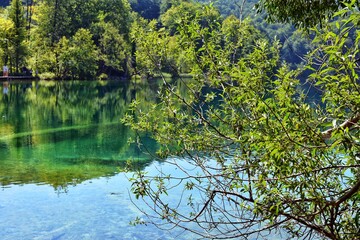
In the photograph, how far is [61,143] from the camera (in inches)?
838

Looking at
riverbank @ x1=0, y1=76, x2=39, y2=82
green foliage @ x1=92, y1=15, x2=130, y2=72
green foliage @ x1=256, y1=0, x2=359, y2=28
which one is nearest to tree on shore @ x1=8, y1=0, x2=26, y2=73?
riverbank @ x1=0, y1=76, x2=39, y2=82

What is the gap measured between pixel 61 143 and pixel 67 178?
21.7 feet

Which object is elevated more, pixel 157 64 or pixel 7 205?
pixel 157 64

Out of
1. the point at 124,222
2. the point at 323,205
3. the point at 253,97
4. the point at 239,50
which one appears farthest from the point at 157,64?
the point at 124,222

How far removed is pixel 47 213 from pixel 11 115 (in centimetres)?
2038

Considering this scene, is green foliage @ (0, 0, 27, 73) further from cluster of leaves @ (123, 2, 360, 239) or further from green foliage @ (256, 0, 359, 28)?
cluster of leaves @ (123, 2, 360, 239)

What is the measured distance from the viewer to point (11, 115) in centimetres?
3014

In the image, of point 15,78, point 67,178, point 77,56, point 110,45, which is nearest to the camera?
point 67,178

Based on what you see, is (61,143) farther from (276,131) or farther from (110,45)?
(110,45)

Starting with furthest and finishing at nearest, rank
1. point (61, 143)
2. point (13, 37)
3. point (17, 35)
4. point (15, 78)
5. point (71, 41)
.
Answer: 1. point (71, 41)
2. point (15, 78)
3. point (17, 35)
4. point (13, 37)
5. point (61, 143)

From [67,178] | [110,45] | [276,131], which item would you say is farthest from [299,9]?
[110,45]

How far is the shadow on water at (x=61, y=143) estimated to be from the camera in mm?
15672

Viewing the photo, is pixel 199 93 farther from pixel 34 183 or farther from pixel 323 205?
pixel 34 183

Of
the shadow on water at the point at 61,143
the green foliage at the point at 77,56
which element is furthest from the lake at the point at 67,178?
the green foliage at the point at 77,56
